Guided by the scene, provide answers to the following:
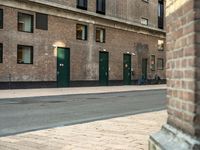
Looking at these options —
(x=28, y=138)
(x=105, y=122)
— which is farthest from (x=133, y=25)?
(x=28, y=138)

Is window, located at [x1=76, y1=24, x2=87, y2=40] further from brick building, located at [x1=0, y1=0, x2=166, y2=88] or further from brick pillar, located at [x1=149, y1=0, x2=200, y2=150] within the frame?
brick pillar, located at [x1=149, y1=0, x2=200, y2=150]

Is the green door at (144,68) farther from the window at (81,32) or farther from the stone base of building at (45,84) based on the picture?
the window at (81,32)

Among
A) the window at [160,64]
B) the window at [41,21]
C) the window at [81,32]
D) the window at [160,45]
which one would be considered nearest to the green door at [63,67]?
the window at [81,32]

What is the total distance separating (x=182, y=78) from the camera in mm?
3441

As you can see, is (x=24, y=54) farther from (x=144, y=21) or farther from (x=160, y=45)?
(x=160, y=45)

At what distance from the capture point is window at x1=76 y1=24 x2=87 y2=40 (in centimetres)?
3400

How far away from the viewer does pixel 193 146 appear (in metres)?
2.96

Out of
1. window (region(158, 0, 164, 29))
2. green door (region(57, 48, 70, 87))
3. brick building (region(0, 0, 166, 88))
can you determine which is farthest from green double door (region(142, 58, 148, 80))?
green door (region(57, 48, 70, 87))

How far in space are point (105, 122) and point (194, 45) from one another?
6938mm

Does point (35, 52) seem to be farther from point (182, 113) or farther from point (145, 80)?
point (182, 113)

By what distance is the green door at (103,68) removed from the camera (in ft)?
122

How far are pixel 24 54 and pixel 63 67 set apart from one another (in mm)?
4526

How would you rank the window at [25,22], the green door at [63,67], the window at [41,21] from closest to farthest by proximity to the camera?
the window at [25,22]
the window at [41,21]
the green door at [63,67]

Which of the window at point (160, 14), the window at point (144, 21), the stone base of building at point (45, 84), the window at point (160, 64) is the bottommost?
the stone base of building at point (45, 84)
